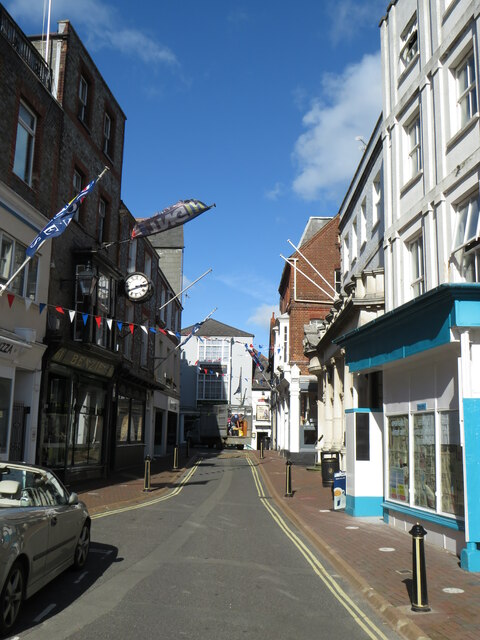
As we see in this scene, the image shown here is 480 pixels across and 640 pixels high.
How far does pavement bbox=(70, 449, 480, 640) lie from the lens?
6.23m

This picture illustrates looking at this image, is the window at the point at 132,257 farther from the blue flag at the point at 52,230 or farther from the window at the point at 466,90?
the window at the point at 466,90

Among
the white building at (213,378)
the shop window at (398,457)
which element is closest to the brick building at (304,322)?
the shop window at (398,457)

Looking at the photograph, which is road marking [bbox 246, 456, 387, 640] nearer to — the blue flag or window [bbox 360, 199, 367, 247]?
the blue flag

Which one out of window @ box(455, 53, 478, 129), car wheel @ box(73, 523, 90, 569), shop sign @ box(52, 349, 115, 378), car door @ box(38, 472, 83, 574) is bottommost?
car wheel @ box(73, 523, 90, 569)

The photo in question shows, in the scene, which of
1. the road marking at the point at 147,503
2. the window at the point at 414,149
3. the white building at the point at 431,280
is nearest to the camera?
the white building at the point at 431,280

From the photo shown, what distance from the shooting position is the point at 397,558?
9477 mm

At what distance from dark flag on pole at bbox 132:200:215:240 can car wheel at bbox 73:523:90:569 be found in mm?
12595

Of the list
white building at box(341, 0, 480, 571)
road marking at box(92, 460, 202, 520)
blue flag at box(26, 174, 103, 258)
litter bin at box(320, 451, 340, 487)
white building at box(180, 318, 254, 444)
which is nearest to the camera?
white building at box(341, 0, 480, 571)

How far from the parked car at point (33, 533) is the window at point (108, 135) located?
18.3 m

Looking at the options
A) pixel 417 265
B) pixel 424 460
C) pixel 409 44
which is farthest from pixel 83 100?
pixel 424 460

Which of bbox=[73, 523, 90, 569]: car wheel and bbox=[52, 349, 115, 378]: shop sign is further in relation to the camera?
bbox=[52, 349, 115, 378]: shop sign

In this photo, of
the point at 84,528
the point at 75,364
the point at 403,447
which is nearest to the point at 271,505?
the point at 403,447

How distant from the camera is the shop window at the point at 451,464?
9.72 metres

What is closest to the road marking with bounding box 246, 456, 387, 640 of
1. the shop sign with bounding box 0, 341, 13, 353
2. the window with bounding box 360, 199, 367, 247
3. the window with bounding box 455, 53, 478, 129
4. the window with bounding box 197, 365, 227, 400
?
the shop sign with bounding box 0, 341, 13, 353
